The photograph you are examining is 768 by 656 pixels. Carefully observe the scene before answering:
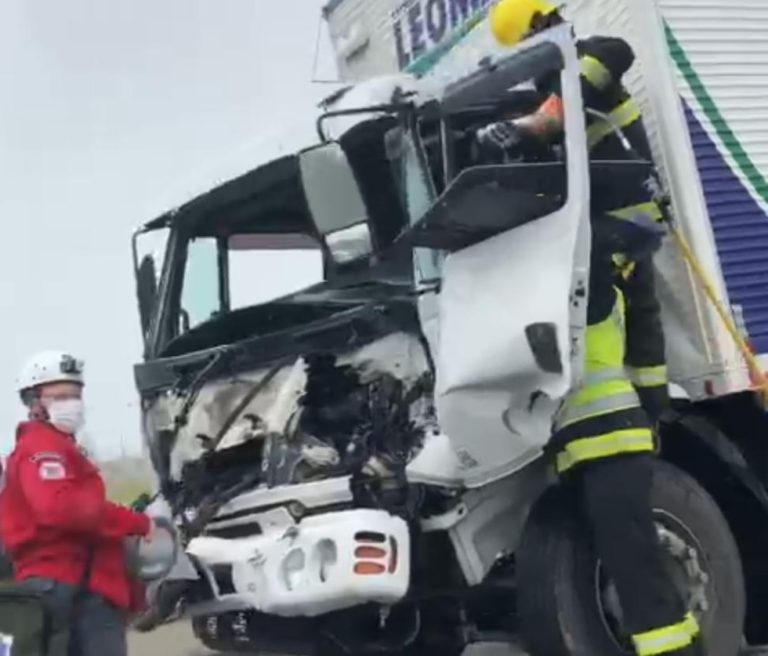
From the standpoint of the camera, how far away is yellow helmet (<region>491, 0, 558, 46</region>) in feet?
18.3

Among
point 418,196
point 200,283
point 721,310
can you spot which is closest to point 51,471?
point 418,196

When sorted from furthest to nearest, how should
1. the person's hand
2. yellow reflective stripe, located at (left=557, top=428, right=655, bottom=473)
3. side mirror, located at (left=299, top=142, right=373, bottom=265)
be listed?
1. side mirror, located at (left=299, top=142, right=373, bottom=265)
2. the person's hand
3. yellow reflective stripe, located at (left=557, top=428, right=655, bottom=473)

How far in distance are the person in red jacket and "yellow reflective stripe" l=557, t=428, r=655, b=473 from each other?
5.17 ft

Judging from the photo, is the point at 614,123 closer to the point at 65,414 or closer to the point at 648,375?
the point at 648,375

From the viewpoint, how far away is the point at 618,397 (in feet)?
16.7

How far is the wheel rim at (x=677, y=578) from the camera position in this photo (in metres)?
5.38

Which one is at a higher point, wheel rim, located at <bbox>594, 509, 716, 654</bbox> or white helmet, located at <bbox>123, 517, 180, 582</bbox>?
white helmet, located at <bbox>123, 517, 180, 582</bbox>

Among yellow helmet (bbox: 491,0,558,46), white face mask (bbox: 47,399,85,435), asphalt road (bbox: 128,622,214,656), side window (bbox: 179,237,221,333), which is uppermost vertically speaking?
yellow helmet (bbox: 491,0,558,46)

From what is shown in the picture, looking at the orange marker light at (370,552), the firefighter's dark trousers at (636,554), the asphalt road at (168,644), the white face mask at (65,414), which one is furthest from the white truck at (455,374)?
the asphalt road at (168,644)

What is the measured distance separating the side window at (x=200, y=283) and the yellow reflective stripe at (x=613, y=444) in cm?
230

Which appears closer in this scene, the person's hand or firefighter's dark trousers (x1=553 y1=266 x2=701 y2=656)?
firefighter's dark trousers (x1=553 y1=266 x2=701 y2=656)

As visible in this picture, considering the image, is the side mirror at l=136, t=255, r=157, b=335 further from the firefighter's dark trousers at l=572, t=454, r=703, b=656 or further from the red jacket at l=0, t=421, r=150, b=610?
the firefighter's dark trousers at l=572, t=454, r=703, b=656

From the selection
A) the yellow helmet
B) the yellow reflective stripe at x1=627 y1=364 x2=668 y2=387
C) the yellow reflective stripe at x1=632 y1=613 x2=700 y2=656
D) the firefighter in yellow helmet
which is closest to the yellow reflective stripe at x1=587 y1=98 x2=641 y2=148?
the firefighter in yellow helmet

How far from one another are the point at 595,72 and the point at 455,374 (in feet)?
4.24
